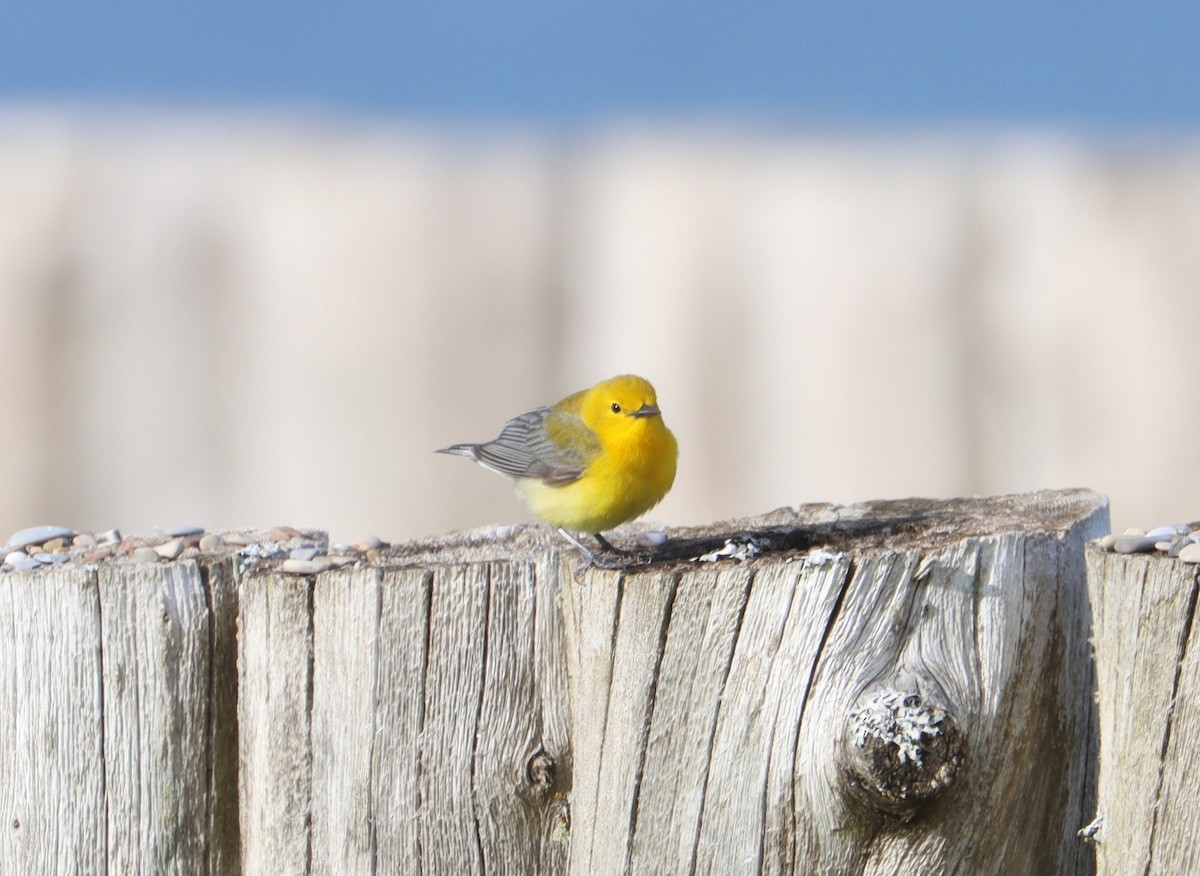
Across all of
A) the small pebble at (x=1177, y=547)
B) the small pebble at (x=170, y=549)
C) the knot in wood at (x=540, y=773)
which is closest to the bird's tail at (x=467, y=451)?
the small pebble at (x=170, y=549)

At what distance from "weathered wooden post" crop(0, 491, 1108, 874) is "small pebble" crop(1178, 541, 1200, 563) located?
383 millimetres

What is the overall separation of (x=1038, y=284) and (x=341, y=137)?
520cm

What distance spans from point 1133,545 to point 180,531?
282 cm

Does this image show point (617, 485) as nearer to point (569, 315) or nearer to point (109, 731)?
point (109, 731)

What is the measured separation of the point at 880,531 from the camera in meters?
3.79

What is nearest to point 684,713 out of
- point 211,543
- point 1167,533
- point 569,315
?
point 1167,533

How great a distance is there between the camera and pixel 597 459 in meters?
4.61

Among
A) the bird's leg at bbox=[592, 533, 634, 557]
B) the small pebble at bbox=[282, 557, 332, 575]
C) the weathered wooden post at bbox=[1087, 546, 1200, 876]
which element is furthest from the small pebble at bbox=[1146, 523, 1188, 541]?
the small pebble at bbox=[282, 557, 332, 575]

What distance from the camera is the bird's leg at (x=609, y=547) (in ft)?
13.5

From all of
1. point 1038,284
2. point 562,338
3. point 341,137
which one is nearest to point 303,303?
point 341,137

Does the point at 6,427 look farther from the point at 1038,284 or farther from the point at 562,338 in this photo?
the point at 1038,284

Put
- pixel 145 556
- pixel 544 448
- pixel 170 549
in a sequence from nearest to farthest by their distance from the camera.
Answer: pixel 145 556
pixel 170 549
pixel 544 448

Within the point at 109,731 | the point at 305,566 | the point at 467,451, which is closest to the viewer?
the point at 109,731

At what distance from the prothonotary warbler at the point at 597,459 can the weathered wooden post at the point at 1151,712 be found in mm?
1886
